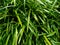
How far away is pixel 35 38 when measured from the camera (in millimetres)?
1249

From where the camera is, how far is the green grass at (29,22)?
121cm

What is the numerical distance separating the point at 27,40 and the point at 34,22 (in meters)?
0.17

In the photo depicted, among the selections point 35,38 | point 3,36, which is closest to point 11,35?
point 3,36

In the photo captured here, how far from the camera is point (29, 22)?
4.01 ft

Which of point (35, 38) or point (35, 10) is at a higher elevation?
point (35, 10)

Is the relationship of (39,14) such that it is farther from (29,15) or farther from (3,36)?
(3,36)

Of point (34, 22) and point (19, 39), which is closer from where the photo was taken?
point (19, 39)

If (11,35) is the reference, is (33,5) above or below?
above

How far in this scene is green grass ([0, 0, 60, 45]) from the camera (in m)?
1.21

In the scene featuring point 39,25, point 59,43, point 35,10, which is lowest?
point 59,43

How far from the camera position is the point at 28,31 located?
1.24 m

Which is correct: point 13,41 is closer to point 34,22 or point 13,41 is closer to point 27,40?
point 27,40

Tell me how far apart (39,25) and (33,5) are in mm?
168

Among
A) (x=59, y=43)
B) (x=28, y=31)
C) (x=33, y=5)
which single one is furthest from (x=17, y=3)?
(x=59, y=43)
